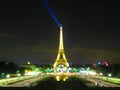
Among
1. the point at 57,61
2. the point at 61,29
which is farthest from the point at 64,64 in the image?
the point at 61,29

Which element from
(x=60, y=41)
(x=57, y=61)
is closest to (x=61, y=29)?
(x=60, y=41)

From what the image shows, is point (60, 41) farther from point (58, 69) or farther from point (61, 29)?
point (58, 69)

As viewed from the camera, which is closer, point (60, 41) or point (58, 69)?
point (60, 41)

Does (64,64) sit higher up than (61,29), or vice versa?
(61,29)

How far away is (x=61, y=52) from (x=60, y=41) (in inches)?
231

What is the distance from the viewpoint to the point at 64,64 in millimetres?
168375

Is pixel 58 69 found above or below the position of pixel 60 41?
below

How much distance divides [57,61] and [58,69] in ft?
31.5

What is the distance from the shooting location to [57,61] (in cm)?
16575

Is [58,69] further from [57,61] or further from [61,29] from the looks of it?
[61,29]

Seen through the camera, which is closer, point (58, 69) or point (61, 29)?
point (61, 29)

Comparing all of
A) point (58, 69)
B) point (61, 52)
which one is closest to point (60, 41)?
point (61, 52)

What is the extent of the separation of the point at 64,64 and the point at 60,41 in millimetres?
13577

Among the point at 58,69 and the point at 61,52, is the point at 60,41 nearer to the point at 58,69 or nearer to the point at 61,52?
the point at 61,52
